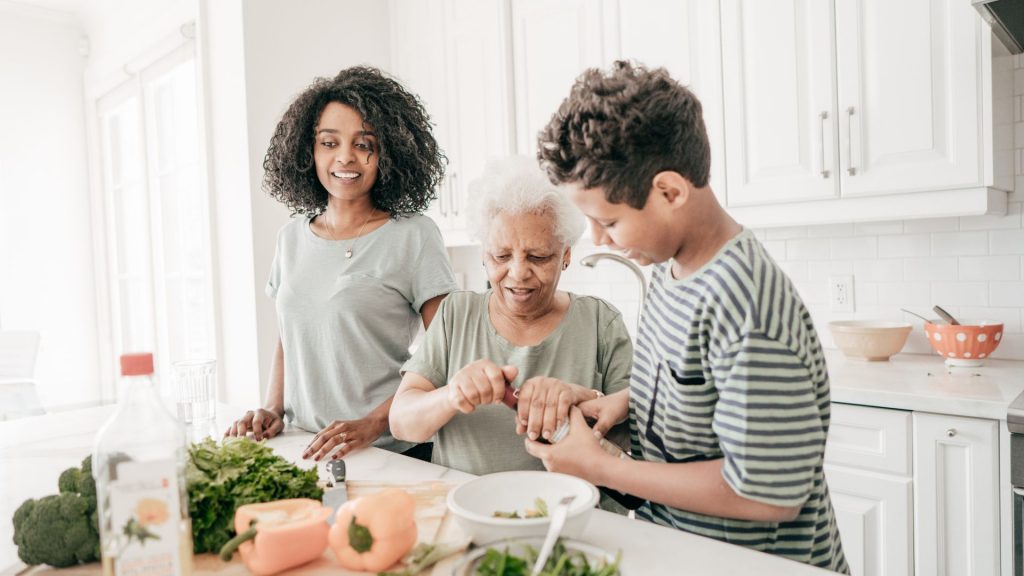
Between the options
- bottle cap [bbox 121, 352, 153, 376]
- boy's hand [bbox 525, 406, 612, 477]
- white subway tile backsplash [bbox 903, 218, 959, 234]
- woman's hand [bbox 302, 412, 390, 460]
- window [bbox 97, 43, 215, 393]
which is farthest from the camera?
window [bbox 97, 43, 215, 393]

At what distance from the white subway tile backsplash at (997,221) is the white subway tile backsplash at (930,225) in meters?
0.03

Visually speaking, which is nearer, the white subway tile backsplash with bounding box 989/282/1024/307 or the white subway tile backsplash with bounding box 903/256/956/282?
the white subway tile backsplash with bounding box 989/282/1024/307

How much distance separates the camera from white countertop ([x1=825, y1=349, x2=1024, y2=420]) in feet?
5.53

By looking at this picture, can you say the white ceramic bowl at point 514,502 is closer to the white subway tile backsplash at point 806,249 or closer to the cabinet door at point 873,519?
the cabinet door at point 873,519

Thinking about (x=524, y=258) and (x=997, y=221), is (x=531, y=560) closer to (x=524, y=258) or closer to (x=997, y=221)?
(x=524, y=258)

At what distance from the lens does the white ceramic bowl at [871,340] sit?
2158 mm

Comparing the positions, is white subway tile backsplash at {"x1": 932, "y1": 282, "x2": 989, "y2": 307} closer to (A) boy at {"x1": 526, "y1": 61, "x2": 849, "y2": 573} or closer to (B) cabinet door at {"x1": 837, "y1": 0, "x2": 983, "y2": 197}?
(B) cabinet door at {"x1": 837, "y1": 0, "x2": 983, "y2": 197}

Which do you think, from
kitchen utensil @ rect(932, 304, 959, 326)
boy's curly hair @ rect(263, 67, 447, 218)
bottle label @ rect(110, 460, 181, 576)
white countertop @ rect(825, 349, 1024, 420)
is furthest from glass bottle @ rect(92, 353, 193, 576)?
kitchen utensil @ rect(932, 304, 959, 326)

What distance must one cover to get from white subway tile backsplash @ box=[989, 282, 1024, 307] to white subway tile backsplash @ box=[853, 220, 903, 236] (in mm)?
322

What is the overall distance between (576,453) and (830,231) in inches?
73.8

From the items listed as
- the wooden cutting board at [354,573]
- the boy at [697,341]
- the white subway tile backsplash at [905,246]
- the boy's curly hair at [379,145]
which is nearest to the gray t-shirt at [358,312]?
the boy's curly hair at [379,145]

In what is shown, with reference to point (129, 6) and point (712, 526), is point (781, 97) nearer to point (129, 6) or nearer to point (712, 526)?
point (712, 526)

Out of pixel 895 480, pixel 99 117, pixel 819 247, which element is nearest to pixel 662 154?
pixel 895 480

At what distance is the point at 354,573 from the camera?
84cm
